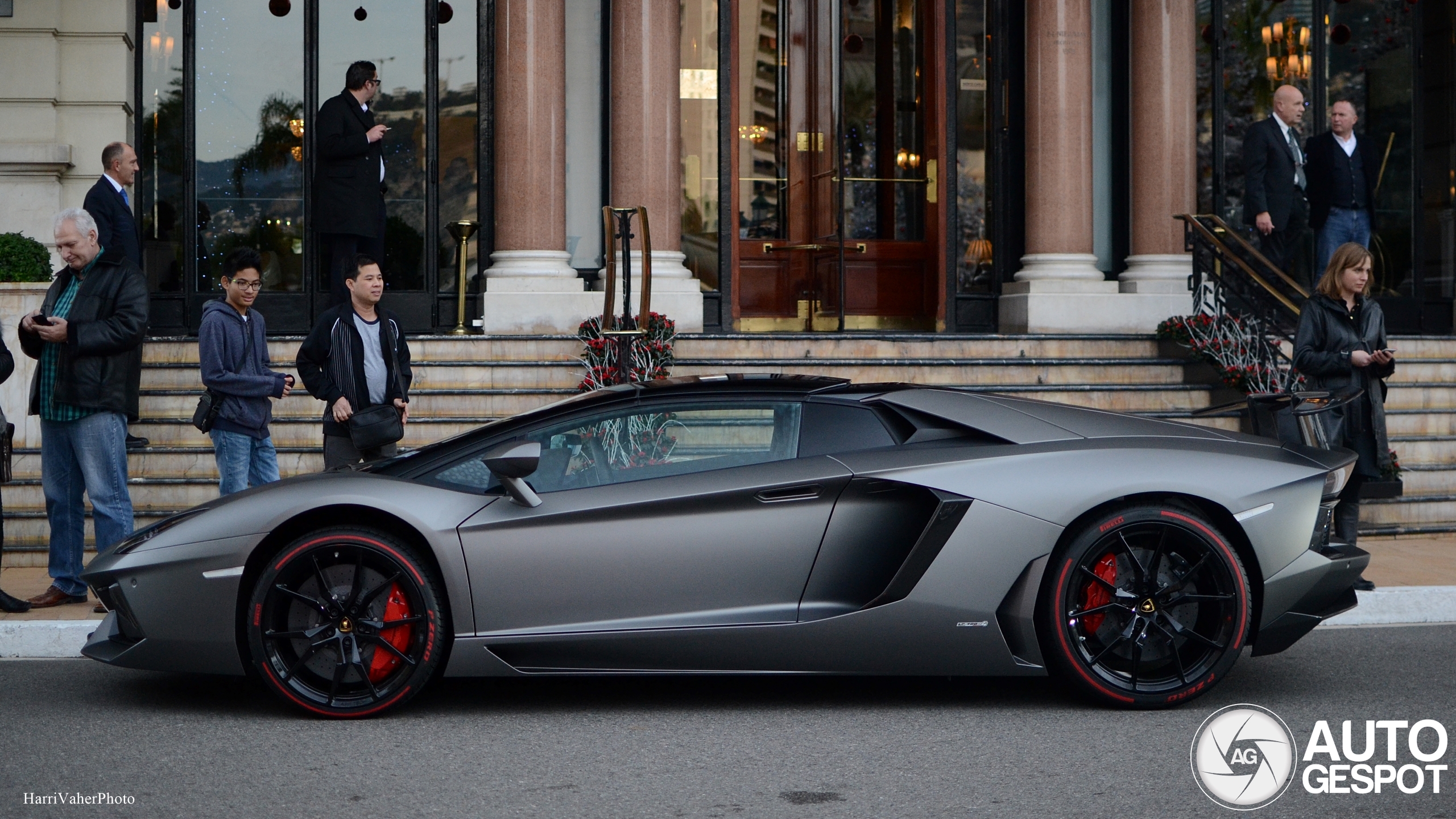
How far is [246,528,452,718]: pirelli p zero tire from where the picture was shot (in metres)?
5.07

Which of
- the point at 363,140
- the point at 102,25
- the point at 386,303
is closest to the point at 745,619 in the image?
the point at 363,140

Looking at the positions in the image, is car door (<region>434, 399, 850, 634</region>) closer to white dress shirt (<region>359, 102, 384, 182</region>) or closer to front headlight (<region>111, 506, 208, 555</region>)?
front headlight (<region>111, 506, 208, 555</region>)

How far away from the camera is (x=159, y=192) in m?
12.9

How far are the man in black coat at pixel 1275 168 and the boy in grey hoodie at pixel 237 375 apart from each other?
25.1ft

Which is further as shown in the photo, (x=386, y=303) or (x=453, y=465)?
(x=386, y=303)

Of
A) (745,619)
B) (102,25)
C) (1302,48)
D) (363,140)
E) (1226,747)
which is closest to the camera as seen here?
(1226,747)

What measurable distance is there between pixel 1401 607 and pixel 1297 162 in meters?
5.23

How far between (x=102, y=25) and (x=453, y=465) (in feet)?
28.4

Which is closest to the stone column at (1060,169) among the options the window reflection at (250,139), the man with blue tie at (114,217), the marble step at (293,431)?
the marble step at (293,431)

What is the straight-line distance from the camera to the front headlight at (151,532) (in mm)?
5258

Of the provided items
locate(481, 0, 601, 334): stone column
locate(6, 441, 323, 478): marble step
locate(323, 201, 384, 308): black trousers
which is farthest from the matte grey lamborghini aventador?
locate(481, 0, 601, 334): stone column

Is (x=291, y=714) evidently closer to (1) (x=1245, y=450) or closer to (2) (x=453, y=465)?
(2) (x=453, y=465)

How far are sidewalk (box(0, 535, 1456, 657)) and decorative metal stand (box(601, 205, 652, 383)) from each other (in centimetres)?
403

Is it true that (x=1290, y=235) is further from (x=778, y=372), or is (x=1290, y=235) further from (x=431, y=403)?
(x=431, y=403)
